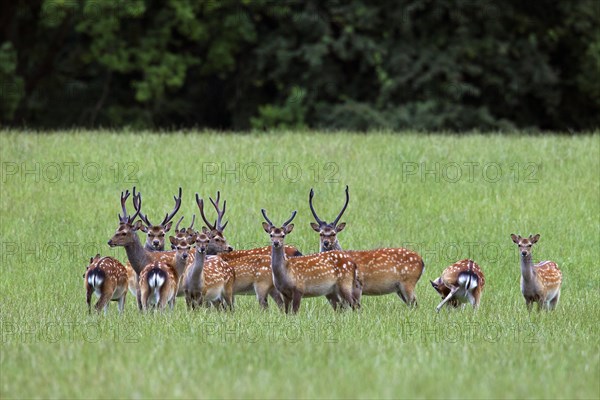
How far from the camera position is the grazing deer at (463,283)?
1177 cm

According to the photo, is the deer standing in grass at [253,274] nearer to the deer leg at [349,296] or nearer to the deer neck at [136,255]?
the deer leg at [349,296]

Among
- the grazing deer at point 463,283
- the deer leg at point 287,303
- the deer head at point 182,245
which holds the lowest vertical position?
the deer leg at point 287,303

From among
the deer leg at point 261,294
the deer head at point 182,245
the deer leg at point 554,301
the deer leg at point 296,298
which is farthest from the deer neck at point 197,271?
the deer leg at point 554,301

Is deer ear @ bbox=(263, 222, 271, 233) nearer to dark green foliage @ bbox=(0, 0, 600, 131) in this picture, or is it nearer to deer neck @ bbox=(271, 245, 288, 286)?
deer neck @ bbox=(271, 245, 288, 286)

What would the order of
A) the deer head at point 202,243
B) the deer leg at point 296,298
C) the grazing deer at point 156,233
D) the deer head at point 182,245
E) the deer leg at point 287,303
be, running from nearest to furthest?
the deer head at point 202,243 → the deer head at point 182,245 → the deer leg at point 296,298 → the deer leg at point 287,303 → the grazing deer at point 156,233

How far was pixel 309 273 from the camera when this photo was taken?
1188cm

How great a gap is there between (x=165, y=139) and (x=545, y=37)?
46.7 feet

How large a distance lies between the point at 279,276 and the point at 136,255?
150 centimetres

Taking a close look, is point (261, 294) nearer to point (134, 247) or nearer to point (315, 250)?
point (134, 247)

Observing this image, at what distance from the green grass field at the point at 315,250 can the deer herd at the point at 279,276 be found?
30cm

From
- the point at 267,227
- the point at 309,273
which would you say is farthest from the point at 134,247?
the point at 309,273

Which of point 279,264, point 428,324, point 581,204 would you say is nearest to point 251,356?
point 428,324

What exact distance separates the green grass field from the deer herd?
0.30 meters

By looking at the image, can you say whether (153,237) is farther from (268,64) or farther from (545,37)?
(545,37)
